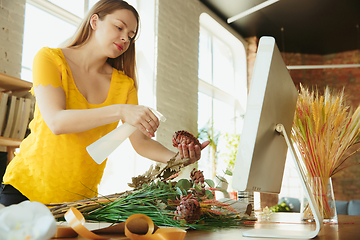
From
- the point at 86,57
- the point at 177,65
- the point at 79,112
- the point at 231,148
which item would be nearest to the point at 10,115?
the point at 86,57

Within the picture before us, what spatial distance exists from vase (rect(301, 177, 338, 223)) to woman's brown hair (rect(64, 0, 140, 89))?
858 mm

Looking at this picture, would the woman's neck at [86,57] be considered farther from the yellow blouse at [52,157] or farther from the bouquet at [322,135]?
the bouquet at [322,135]

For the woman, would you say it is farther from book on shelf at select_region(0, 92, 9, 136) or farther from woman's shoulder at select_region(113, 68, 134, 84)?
book on shelf at select_region(0, 92, 9, 136)

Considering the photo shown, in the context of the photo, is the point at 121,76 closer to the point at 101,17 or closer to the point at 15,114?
the point at 101,17

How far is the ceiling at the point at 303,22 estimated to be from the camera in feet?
18.4

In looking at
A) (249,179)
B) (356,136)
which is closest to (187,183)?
(249,179)

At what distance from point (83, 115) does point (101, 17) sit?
480mm

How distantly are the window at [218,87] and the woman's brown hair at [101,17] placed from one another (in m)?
3.83

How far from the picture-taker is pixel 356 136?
1.16 m

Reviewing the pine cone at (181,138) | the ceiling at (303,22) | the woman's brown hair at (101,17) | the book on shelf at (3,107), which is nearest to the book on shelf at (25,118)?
the book on shelf at (3,107)

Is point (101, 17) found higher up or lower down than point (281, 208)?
higher up

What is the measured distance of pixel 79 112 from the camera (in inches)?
38.3

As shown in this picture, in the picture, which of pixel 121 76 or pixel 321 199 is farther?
pixel 121 76

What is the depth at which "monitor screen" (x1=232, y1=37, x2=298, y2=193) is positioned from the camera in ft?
2.16
